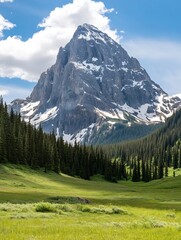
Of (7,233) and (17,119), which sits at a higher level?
(17,119)

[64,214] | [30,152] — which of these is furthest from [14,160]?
[64,214]

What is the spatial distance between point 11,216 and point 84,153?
517ft

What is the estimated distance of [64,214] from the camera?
33.5 metres

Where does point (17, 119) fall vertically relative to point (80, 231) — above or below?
above

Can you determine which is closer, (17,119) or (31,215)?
(31,215)

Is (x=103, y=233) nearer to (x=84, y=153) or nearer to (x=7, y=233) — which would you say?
(x=7, y=233)

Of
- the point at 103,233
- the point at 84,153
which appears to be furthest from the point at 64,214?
the point at 84,153

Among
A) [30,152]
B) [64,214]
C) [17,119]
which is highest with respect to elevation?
[17,119]

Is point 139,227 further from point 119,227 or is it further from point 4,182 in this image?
point 4,182

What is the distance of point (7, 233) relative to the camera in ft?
69.6

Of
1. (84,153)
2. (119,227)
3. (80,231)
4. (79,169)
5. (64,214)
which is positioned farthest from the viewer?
(84,153)

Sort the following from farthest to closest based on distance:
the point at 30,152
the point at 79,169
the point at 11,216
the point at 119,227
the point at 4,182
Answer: the point at 79,169
the point at 30,152
the point at 4,182
the point at 11,216
the point at 119,227

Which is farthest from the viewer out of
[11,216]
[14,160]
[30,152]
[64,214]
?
[30,152]

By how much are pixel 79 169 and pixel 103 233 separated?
502 ft
